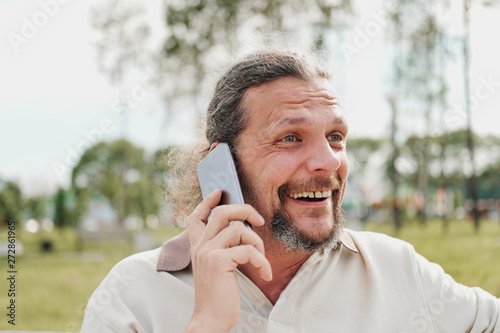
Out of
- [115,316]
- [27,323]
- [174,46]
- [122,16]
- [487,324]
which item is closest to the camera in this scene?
[115,316]

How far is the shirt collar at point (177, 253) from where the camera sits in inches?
73.6

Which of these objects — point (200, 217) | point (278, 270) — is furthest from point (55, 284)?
point (200, 217)

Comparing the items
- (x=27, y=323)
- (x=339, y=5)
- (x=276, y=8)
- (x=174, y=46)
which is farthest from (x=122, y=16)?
(x=27, y=323)

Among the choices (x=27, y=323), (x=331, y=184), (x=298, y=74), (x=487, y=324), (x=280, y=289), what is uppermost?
(x=298, y=74)

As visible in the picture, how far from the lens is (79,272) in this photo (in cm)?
830

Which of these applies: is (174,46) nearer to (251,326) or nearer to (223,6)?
(223,6)

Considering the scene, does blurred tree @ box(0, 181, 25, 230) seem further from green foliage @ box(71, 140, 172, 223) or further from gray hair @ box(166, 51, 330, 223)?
gray hair @ box(166, 51, 330, 223)

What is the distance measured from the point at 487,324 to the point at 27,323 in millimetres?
5523

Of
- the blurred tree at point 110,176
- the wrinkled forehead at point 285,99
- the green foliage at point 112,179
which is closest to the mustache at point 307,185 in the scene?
the wrinkled forehead at point 285,99

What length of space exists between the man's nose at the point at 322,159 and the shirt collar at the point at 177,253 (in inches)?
14.4

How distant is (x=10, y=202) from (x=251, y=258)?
34.9ft

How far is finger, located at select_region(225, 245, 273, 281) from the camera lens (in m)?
1.48

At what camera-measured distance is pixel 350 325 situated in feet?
5.93

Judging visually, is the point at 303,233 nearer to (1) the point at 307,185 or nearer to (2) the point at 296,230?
(2) the point at 296,230
